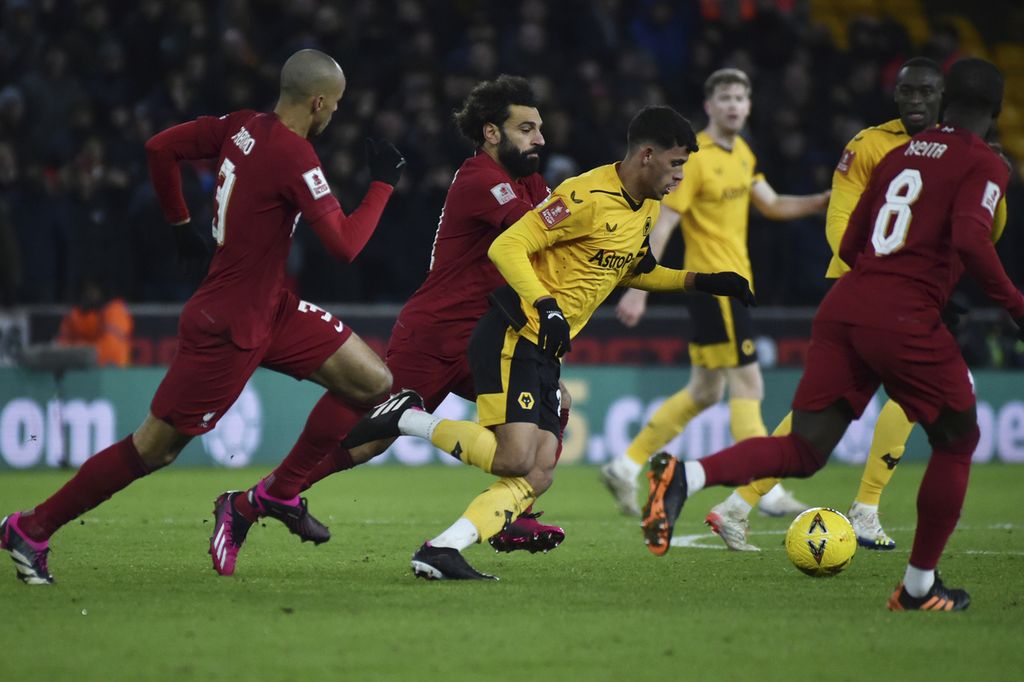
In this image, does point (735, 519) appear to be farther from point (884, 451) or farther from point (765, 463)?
point (765, 463)

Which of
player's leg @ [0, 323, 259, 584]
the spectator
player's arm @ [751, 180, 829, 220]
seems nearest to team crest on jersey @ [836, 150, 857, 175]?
player's arm @ [751, 180, 829, 220]

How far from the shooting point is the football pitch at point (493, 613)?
4.86 meters

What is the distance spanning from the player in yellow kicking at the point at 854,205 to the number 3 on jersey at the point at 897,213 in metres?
2.01

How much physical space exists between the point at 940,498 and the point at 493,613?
5.50ft

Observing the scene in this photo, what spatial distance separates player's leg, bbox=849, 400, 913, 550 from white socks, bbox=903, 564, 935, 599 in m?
2.28

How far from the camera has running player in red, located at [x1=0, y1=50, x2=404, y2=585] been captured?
6469 millimetres

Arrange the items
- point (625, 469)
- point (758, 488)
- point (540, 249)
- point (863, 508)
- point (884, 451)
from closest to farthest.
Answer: point (540, 249)
point (758, 488)
point (884, 451)
point (863, 508)
point (625, 469)

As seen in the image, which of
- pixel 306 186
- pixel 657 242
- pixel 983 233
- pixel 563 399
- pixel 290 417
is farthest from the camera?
pixel 290 417

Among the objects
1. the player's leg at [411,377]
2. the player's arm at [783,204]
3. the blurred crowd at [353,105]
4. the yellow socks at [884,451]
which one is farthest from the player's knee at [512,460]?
the blurred crowd at [353,105]

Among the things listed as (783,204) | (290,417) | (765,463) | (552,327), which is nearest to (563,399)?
(552,327)

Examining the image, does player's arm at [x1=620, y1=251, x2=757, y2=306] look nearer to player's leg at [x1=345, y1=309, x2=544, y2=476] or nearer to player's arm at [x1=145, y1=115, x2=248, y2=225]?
player's leg at [x1=345, y1=309, x2=544, y2=476]

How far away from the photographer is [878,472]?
8266 millimetres

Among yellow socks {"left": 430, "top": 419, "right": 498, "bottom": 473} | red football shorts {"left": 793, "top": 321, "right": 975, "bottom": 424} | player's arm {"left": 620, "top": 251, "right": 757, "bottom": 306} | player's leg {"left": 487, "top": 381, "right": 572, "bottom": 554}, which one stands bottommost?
player's leg {"left": 487, "top": 381, "right": 572, "bottom": 554}

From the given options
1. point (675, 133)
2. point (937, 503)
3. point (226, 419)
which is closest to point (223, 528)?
point (675, 133)
